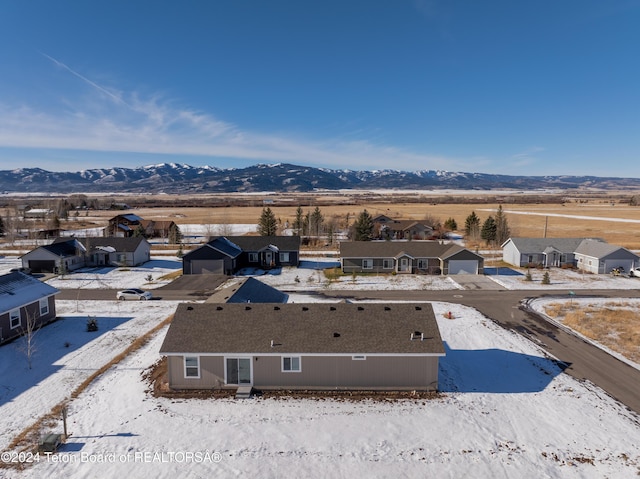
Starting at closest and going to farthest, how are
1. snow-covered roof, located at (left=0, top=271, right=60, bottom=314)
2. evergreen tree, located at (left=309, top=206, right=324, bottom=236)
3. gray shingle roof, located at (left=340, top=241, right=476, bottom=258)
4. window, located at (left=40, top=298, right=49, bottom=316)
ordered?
1. snow-covered roof, located at (left=0, top=271, right=60, bottom=314)
2. window, located at (left=40, top=298, right=49, bottom=316)
3. gray shingle roof, located at (left=340, top=241, right=476, bottom=258)
4. evergreen tree, located at (left=309, top=206, right=324, bottom=236)

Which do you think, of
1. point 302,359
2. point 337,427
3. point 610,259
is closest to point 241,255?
point 302,359

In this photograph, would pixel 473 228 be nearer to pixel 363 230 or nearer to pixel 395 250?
pixel 363 230

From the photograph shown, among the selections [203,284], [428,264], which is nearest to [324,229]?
[428,264]

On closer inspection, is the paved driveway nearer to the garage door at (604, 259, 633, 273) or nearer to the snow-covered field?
the garage door at (604, 259, 633, 273)

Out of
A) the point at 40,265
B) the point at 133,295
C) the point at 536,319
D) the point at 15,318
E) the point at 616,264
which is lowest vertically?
the point at 536,319

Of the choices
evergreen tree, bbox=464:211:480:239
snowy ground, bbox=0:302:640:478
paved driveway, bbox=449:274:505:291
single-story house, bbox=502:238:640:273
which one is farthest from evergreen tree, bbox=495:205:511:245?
snowy ground, bbox=0:302:640:478
